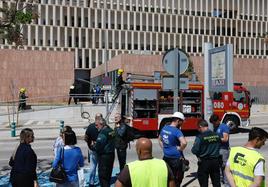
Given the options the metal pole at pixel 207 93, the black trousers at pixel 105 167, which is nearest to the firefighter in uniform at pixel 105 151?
the black trousers at pixel 105 167

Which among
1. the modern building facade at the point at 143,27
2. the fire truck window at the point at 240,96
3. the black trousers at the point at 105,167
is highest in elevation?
the modern building facade at the point at 143,27

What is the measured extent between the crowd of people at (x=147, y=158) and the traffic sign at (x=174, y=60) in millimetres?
1289

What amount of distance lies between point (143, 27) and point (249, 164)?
252 ft

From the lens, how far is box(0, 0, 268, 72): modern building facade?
7600 centimetres

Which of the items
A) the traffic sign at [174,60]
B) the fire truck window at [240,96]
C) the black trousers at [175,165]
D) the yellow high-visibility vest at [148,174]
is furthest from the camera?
the fire truck window at [240,96]

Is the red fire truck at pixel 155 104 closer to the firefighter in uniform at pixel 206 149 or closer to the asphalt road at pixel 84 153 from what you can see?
the asphalt road at pixel 84 153

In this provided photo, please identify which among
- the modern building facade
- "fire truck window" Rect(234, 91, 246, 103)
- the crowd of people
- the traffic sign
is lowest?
the crowd of people

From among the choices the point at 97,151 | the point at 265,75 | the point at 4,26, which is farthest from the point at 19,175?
the point at 265,75

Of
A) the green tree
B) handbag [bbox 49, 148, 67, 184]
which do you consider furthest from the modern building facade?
handbag [bbox 49, 148, 67, 184]

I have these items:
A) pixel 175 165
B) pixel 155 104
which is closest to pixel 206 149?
pixel 175 165

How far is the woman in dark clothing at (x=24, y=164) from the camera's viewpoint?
6.76 metres

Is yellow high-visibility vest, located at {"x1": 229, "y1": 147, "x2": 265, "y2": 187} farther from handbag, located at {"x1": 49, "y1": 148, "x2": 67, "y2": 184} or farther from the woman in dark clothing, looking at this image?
the woman in dark clothing

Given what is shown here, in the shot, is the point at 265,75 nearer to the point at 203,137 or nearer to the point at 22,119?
the point at 22,119

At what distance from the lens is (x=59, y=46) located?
7619 cm
